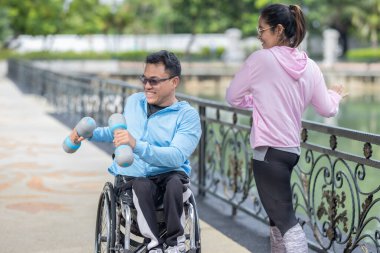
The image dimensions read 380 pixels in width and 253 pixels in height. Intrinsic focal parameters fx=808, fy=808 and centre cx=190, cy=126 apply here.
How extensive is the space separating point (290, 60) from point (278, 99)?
214 millimetres

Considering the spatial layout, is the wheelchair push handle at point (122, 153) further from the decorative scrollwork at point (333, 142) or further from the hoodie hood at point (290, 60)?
the decorative scrollwork at point (333, 142)

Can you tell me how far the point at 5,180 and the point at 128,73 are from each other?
138 feet

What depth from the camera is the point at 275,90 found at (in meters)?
4.22

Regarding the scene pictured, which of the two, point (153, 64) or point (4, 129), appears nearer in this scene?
point (153, 64)

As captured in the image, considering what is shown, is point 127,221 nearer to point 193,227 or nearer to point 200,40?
point 193,227

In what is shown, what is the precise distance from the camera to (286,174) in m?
4.24

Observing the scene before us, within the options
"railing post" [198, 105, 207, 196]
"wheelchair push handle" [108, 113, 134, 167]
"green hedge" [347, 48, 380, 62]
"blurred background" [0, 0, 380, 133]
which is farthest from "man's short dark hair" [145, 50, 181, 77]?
"green hedge" [347, 48, 380, 62]

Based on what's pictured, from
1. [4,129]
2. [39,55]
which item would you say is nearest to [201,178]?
[4,129]

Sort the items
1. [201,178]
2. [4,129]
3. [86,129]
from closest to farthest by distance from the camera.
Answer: [86,129] < [201,178] < [4,129]

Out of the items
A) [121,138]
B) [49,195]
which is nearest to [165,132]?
[121,138]

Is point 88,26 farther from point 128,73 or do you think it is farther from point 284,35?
point 284,35

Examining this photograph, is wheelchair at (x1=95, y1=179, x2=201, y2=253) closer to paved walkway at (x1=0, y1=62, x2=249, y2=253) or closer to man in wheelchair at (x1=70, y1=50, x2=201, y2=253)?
man in wheelchair at (x1=70, y1=50, x2=201, y2=253)

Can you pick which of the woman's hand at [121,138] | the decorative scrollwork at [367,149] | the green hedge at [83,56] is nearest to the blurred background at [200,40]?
the green hedge at [83,56]

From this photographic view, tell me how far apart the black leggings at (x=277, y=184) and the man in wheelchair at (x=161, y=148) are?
40 cm
